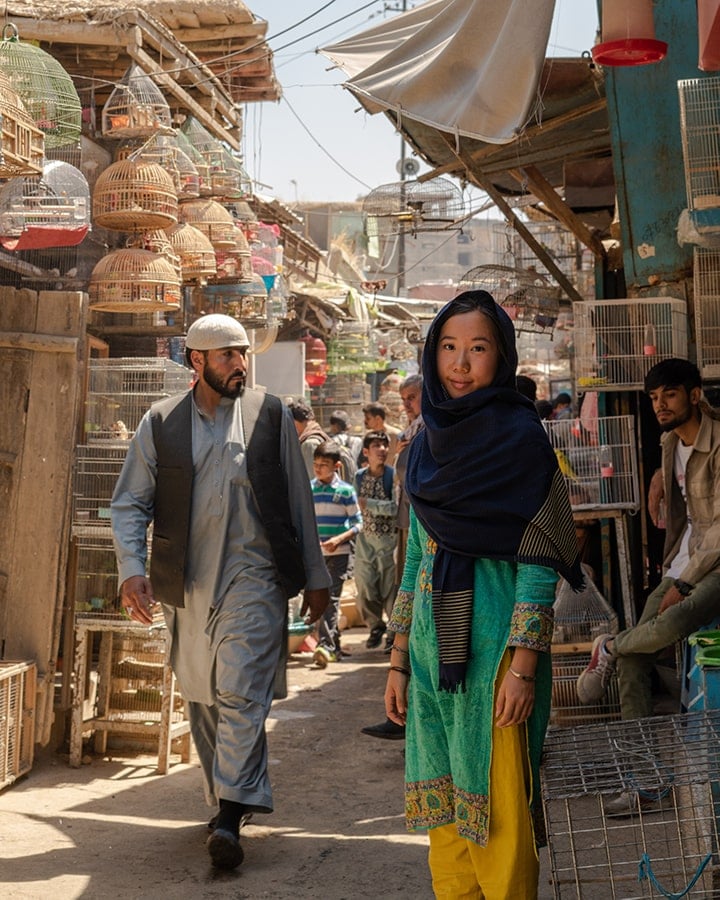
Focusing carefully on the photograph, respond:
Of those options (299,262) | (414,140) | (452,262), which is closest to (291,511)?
(414,140)

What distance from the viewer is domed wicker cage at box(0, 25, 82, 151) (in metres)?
8.20

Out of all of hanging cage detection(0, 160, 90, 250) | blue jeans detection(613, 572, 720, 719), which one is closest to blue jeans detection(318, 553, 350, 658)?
hanging cage detection(0, 160, 90, 250)

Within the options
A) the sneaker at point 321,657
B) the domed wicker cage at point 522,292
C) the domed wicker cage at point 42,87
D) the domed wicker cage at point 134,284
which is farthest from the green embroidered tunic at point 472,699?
the domed wicker cage at point 522,292

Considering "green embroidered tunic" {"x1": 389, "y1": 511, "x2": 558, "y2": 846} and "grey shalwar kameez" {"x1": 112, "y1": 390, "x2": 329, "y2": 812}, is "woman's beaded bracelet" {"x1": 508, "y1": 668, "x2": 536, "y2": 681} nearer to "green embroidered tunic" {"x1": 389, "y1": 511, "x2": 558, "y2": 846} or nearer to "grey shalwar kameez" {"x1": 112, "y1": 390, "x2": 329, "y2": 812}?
"green embroidered tunic" {"x1": 389, "y1": 511, "x2": 558, "y2": 846}

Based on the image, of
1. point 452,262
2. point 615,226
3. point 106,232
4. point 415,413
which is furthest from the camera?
point 452,262

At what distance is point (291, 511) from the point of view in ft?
17.0

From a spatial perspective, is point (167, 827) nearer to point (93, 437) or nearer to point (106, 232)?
point (93, 437)

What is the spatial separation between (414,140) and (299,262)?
12465 millimetres

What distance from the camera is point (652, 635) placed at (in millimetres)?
5227

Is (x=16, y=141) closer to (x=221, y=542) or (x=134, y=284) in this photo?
(x=221, y=542)

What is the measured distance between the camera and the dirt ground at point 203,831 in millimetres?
4477

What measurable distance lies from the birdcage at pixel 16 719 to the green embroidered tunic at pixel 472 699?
321cm

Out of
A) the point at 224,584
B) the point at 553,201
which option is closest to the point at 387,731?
the point at 224,584

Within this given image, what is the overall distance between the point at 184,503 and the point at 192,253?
5.42m
